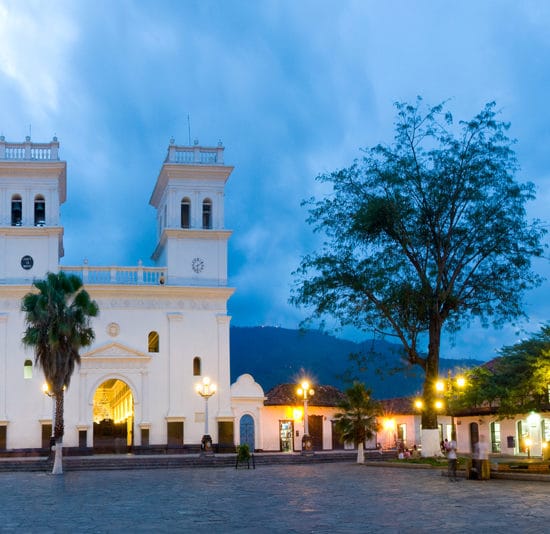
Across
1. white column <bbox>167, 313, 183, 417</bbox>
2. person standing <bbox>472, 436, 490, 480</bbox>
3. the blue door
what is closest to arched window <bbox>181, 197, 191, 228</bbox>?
white column <bbox>167, 313, 183, 417</bbox>

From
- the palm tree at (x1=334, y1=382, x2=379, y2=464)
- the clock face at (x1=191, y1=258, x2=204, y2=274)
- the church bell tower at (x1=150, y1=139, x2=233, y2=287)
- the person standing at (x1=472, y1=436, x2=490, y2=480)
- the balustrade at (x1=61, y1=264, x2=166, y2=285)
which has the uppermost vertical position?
the church bell tower at (x1=150, y1=139, x2=233, y2=287)

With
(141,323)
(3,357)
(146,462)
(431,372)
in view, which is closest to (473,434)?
(141,323)

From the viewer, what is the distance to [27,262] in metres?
47.6

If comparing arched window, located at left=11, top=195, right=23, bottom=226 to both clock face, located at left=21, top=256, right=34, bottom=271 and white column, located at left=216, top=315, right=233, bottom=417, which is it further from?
white column, located at left=216, top=315, right=233, bottom=417

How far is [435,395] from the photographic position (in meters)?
32.3

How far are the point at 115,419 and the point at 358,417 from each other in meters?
24.6

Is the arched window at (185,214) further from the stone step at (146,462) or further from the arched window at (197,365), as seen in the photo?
the stone step at (146,462)

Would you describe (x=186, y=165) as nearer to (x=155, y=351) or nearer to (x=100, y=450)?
(x=155, y=351)

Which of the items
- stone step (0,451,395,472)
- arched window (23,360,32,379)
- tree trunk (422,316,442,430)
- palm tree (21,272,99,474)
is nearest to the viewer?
tree trunk (422,316,442,430)

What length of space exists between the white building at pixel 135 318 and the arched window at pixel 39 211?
5 centimetres

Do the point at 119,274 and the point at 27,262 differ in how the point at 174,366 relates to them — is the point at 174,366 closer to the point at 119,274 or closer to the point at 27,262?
the point at 119,274

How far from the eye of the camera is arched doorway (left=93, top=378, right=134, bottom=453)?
155 ft

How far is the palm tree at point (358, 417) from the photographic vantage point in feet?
128

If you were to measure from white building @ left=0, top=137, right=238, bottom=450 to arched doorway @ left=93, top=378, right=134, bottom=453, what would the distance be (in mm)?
130
